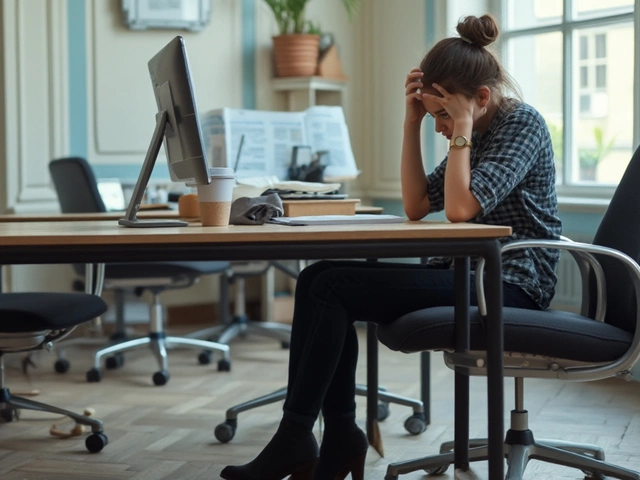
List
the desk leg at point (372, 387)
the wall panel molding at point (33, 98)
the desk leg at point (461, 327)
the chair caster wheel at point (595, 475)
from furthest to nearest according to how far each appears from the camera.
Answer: the wall panel molding at point (33, 98)
the desk leg at point (372, 387)
the chair caster wheel at point (595, 475)
the desk leg at point (461, 327)

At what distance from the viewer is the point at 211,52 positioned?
4.72 meters

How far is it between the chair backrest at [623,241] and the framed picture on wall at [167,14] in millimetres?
3005

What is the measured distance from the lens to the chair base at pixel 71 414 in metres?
2.61

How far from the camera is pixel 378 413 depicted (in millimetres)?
2871

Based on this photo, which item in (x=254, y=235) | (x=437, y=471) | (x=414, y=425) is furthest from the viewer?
(x=414, y=425)

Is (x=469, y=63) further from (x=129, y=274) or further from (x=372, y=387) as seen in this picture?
(x=129, y=274)

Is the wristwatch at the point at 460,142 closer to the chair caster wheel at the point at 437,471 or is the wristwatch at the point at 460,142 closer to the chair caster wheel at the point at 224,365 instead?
the chair caster wheel at the point at 437,471

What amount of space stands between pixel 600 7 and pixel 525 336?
2572 mm

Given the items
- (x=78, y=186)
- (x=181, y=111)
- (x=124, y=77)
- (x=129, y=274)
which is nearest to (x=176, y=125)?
(x=181, y=111)

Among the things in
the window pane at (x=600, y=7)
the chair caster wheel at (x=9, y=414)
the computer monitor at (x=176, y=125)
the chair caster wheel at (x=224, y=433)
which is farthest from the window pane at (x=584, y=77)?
the chair caster wheel at (x=9, y=414)

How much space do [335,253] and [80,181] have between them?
1.94 m

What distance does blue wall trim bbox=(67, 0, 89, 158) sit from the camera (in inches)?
173

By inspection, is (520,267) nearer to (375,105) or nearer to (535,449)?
(535,449)

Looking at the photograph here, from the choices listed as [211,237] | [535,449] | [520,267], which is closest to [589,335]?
[520,267]
